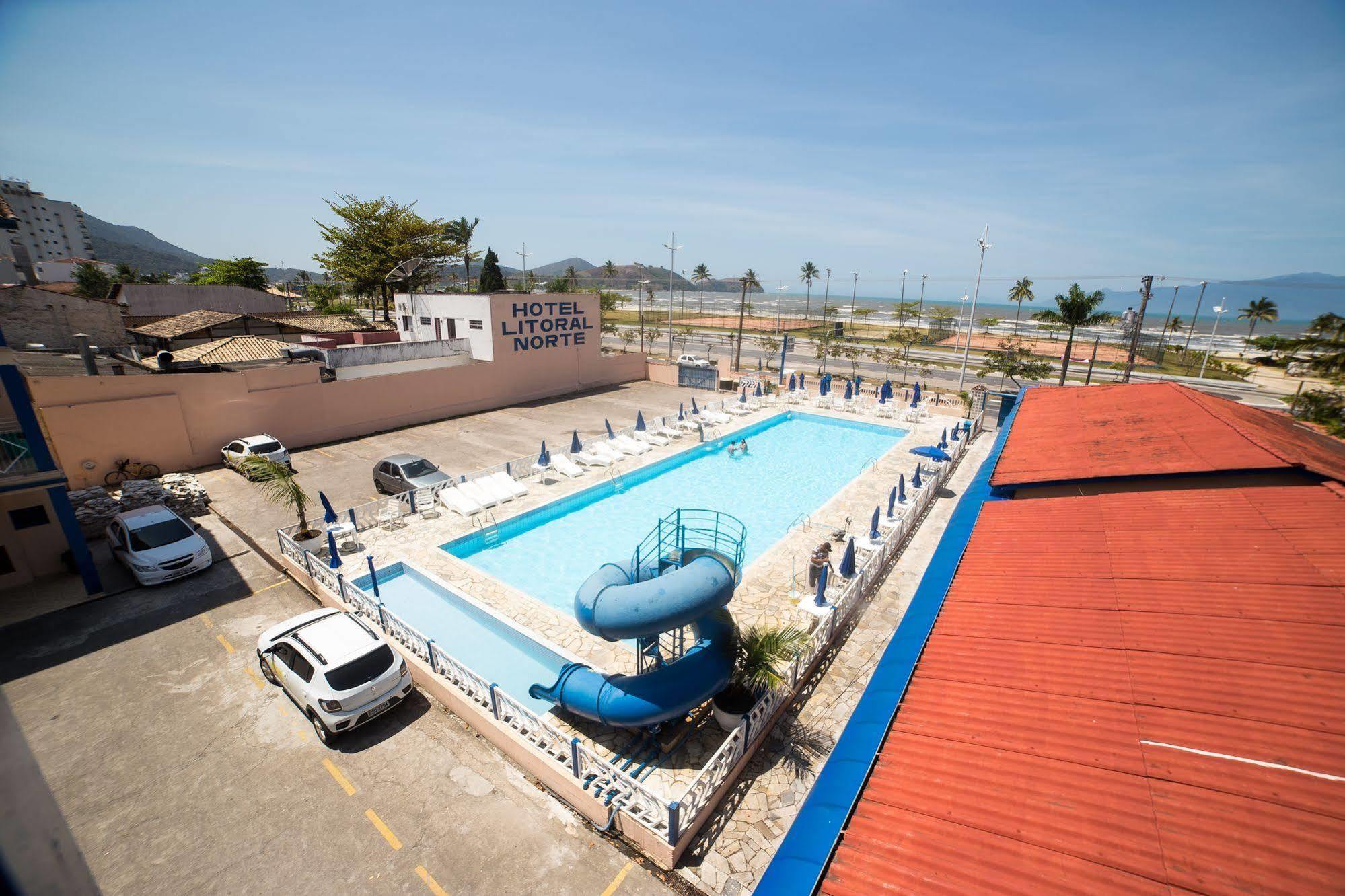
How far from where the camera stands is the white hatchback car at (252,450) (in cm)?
2097

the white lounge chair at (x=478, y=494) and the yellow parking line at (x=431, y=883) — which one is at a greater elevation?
the white lounge chair at (x=478, y=494)

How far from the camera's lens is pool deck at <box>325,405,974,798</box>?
966 centimetres

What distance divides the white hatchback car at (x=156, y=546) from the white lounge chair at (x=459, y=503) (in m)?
5.70

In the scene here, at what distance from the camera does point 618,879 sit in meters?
7.67

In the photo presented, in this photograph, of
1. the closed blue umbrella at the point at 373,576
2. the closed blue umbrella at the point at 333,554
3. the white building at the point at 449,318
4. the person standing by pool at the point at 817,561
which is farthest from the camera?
the white building at the point at 449,318

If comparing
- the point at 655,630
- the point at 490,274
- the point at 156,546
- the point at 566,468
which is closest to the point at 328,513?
the point at 156,546

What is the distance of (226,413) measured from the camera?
22125 millimetres

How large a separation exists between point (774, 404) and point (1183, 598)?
83.9ft

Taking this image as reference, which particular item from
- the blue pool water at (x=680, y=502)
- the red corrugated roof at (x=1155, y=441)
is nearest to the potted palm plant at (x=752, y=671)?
the blue pool water at (x=680, y=502)

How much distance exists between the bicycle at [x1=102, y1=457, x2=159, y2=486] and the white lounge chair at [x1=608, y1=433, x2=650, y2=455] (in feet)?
52.2

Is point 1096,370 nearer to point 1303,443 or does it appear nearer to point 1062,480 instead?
point 1303,443

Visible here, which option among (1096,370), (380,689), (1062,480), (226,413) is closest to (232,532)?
(226,413)

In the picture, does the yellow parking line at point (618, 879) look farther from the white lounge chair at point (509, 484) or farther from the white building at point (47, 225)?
the white building at point (47, 225)

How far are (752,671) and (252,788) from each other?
784 centimetres
